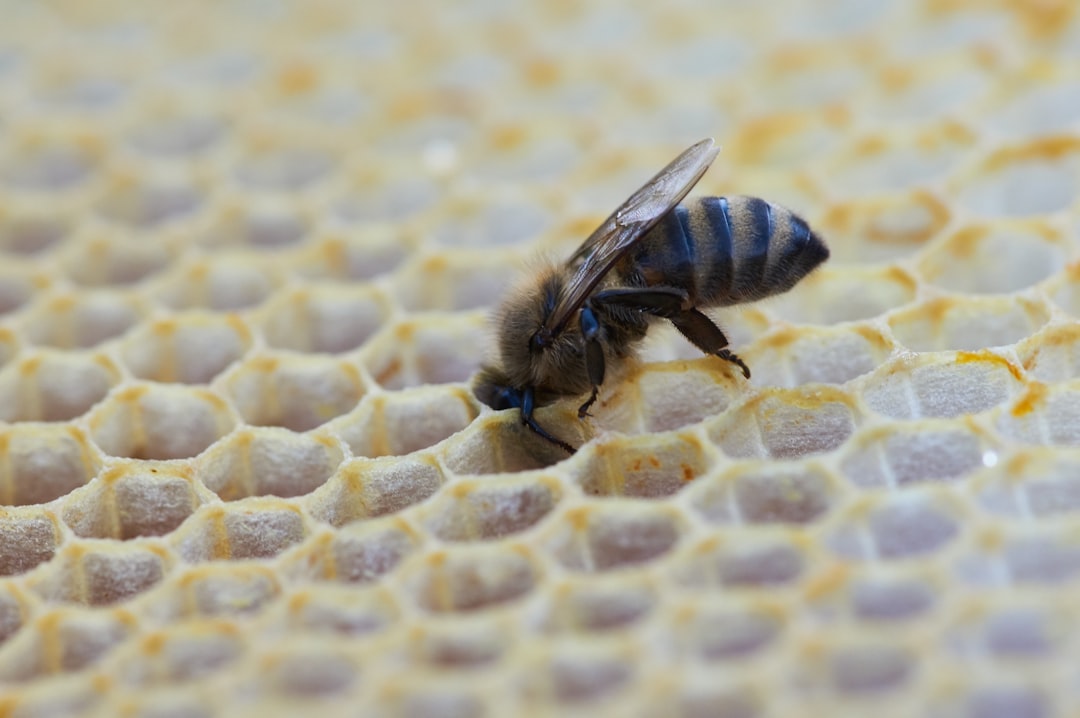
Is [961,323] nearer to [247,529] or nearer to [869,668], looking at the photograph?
[869,668]

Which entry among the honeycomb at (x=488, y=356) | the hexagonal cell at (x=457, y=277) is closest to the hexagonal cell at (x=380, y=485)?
the honeycomb at (x=488, y=356)

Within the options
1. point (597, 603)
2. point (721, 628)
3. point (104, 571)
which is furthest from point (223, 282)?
point (721, 628)

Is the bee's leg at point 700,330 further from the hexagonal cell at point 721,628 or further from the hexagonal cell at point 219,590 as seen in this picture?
the hexagonal cell at point 219,590

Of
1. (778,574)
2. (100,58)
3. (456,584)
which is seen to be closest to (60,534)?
(456,584)

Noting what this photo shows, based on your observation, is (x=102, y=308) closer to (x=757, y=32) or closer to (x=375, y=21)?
(x=375, y=21)

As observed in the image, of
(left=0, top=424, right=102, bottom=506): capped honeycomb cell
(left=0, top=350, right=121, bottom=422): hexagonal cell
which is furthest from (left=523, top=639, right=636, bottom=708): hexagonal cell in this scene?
(left=0, top=350, right=121, bottom=422): hexagonal cell

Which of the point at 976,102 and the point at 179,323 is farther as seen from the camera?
the point at 976,102
